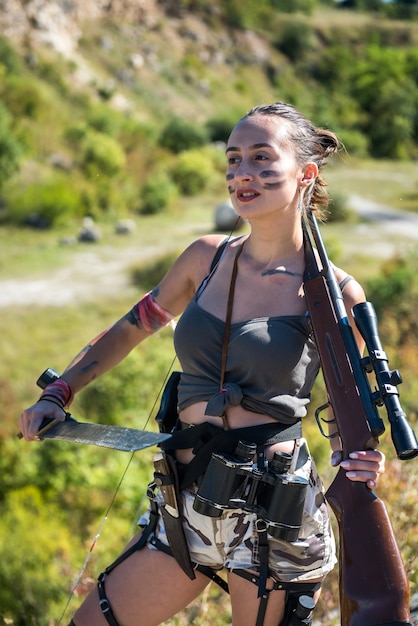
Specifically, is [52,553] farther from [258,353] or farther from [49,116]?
[49,116]

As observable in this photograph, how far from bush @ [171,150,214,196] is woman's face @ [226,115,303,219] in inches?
834

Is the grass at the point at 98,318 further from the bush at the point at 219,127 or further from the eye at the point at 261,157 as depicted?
the bush at the point at 219,127

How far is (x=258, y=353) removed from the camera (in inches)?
84.0

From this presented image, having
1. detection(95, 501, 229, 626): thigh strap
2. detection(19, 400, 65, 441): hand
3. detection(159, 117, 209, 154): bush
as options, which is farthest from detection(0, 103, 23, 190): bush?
detection(95, 501, 229, 626): thigh strap

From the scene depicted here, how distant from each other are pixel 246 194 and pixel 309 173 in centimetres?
25

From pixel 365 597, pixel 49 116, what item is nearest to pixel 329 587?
pixel 365 597

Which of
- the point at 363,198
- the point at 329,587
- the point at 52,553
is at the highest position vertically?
the point at 363,198

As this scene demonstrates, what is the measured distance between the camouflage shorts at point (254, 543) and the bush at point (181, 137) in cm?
2681

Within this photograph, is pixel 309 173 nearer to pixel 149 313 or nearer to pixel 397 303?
pixel 149 313

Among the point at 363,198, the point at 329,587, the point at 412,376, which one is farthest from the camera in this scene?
the point at 363,198

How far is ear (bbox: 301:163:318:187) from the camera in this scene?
92.6 inches

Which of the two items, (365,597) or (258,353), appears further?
(258,353)

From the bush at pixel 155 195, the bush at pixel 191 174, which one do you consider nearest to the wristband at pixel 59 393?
the bush at pixel 155 195

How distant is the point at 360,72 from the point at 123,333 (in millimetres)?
47133
